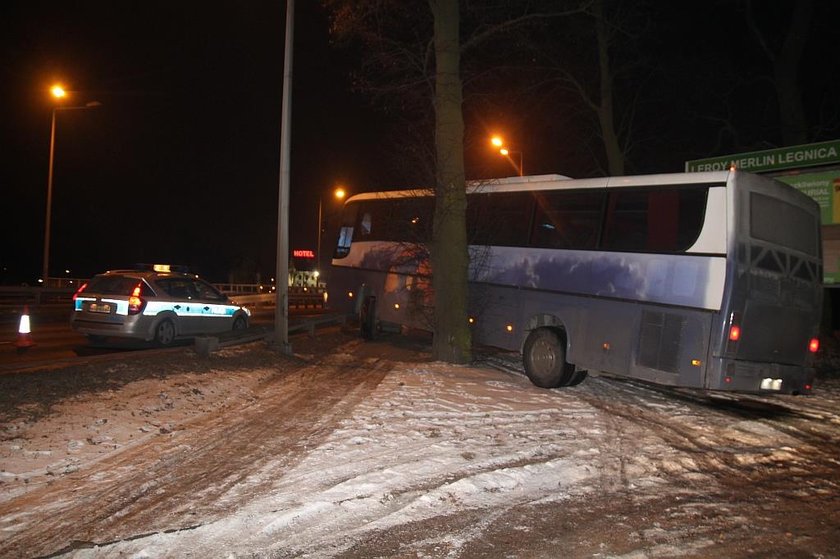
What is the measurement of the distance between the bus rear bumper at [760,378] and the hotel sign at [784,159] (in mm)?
5880

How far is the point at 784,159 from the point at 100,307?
1576 cm

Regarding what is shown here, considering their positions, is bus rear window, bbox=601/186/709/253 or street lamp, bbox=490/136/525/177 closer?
bus rear window, bbox=601/186/709/253

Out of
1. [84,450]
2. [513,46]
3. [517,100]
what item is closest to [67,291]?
[517,100]

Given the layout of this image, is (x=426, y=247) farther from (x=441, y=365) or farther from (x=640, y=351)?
(x=640, y=351)

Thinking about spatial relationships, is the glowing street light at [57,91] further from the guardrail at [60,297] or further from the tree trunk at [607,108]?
the tree trunk at [607,108]

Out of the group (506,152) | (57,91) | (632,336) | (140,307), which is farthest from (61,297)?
(632,336)

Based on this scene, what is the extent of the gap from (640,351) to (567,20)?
43.6 feet

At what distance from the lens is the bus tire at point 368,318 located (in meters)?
16.6

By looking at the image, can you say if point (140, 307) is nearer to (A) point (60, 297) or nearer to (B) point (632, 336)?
(B) point (632, 336)

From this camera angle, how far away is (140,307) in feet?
45.0

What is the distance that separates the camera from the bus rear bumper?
29.5ft

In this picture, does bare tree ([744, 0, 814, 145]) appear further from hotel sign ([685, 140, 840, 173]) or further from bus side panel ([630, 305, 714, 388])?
bus side panel ([630, 305, 714, 388])

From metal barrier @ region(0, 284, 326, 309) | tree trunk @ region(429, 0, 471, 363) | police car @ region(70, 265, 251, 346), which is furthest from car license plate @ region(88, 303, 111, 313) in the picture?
metal barrier @ region(0, 284, 326, 309)

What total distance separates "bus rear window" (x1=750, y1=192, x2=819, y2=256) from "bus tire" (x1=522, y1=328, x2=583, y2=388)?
11.4 feet
